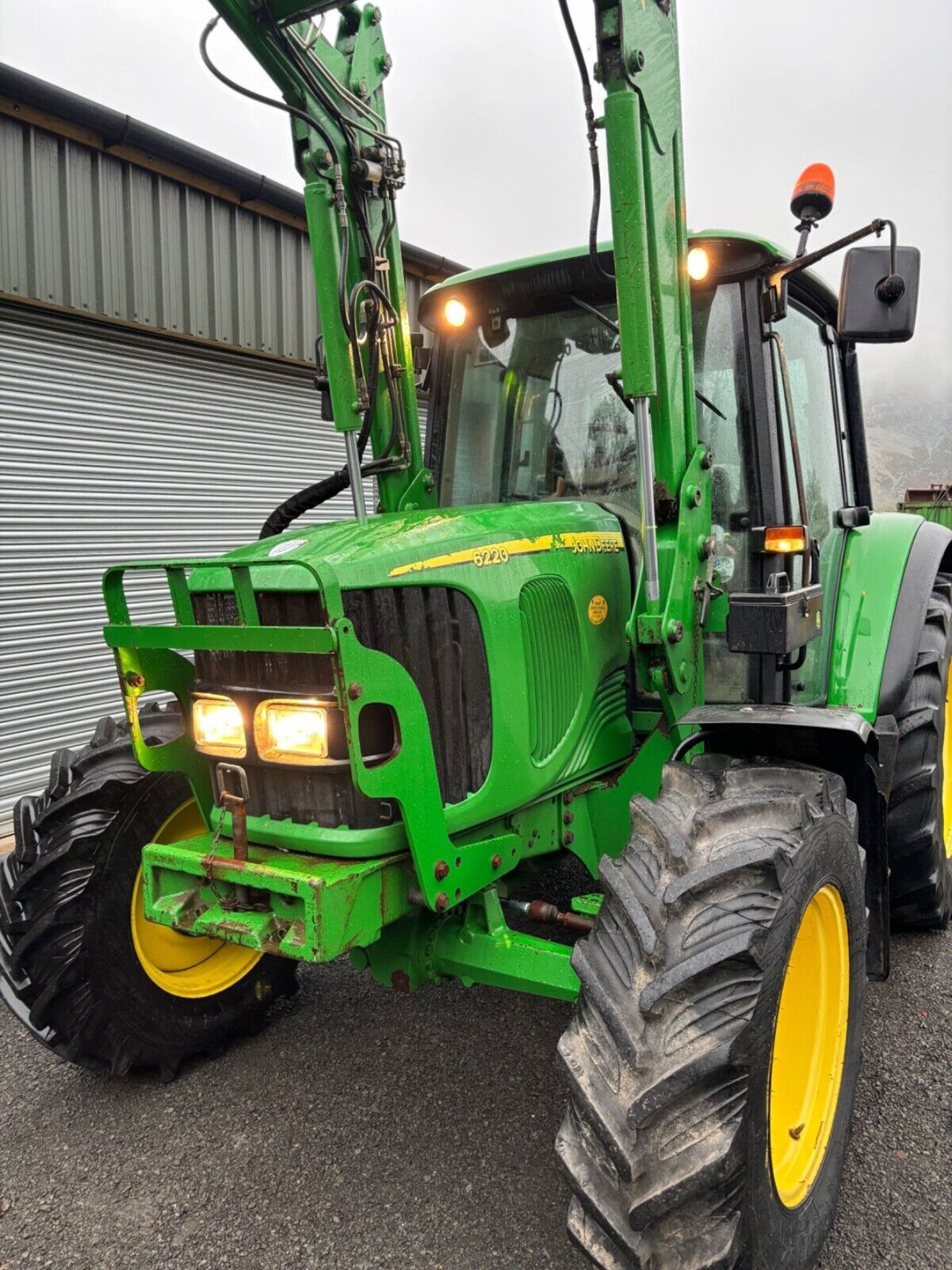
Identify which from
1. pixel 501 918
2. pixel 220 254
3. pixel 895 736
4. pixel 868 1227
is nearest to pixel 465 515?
pixel 501 918

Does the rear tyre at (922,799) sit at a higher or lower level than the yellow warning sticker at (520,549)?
lower

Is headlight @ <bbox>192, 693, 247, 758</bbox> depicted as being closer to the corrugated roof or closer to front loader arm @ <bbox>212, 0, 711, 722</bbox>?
front loader arm @ <bbox>212, 0, 711, 722</bbox>

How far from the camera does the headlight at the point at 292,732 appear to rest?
2002 millimetres

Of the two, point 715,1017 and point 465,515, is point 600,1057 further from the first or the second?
point 465,515

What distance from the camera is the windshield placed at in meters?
2.90

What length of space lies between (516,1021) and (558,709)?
3.95ft

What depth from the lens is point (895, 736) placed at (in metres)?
2.91

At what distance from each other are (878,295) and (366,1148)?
2.63 meters

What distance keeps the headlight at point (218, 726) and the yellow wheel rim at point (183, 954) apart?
726mm

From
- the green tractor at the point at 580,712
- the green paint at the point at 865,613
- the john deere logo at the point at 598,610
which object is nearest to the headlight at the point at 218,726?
the green tractor at the point at 580,712

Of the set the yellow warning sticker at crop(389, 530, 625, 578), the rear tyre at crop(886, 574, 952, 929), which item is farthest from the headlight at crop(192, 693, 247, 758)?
the rear tyre at crop(886, 574, 952, 929)

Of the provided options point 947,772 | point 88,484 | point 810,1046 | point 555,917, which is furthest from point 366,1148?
point 88,484

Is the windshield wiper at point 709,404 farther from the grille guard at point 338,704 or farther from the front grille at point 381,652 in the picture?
the grille guard at point 338,704

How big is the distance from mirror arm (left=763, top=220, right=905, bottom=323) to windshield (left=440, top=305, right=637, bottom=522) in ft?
1.58
